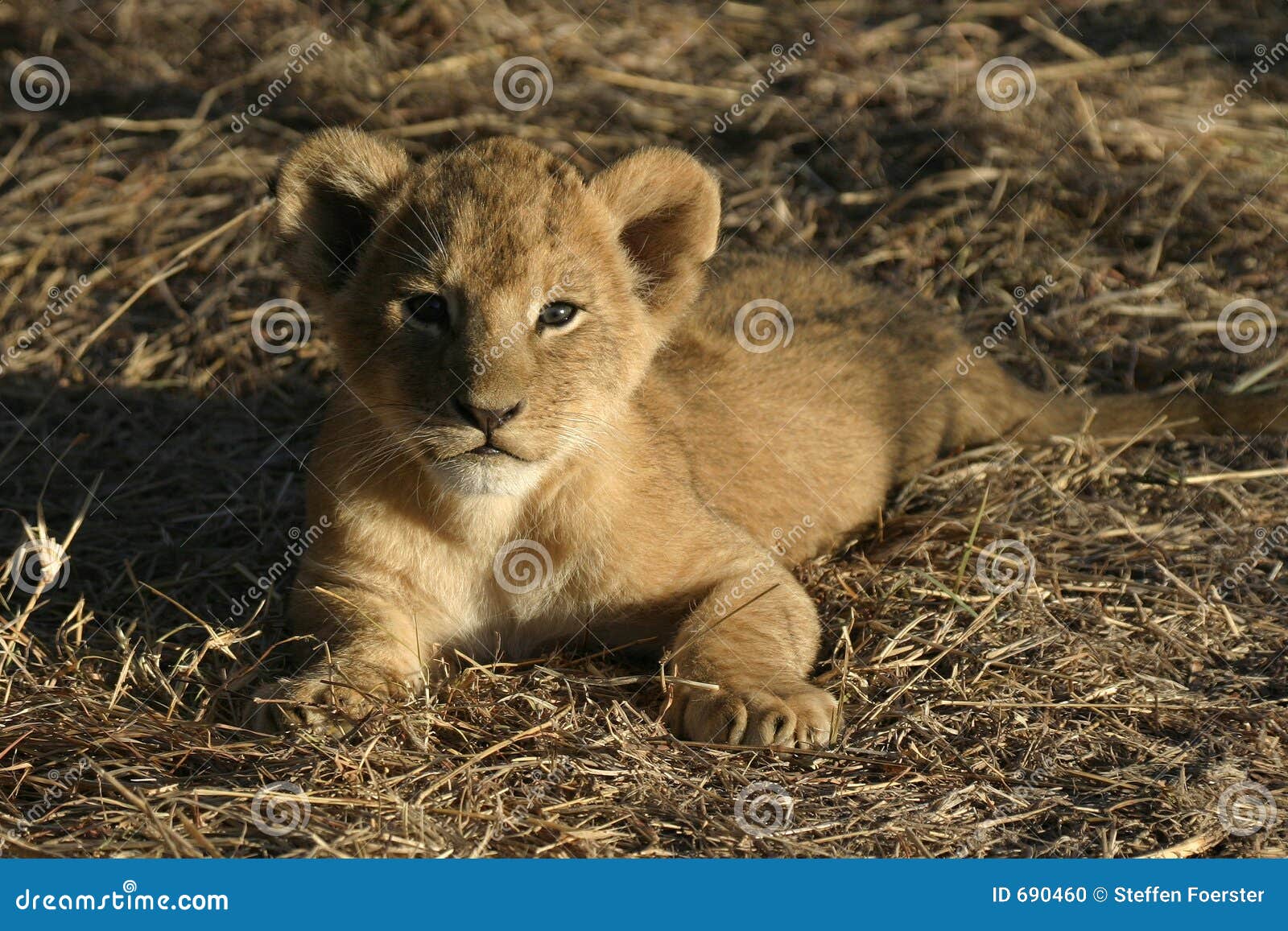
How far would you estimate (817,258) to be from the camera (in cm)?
676

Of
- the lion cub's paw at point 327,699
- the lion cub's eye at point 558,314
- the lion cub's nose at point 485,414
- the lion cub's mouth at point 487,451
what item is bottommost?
the lion cub's paw at point 327,699

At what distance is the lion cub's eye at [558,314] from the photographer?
434cm

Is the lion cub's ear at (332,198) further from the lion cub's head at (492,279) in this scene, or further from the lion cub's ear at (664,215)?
the lion cub's ear at (664,215)

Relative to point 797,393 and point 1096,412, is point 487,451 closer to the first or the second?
point 797,393

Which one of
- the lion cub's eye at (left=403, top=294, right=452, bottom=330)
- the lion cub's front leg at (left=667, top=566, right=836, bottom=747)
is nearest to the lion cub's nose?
the lion cub's eye at (left=403, top=294, right=452, bottom=330)

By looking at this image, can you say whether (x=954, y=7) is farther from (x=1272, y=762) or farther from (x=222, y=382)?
(x=1272, y=762)

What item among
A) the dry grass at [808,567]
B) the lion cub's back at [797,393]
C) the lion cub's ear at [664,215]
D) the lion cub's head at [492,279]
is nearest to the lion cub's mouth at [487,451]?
the lion cub's head at [492,279]

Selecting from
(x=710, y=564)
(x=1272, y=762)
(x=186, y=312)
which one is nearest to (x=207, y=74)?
(x=186, y=312)

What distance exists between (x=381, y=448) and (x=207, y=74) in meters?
5.03

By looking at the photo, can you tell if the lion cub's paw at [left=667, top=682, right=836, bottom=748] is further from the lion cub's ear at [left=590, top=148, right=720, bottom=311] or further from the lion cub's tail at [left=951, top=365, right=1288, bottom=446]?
the lion cub's tail at [left=951, top=365, right=1288, bottom=446]

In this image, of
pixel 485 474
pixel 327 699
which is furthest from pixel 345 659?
pixel 485 474

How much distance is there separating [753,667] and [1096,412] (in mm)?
2646

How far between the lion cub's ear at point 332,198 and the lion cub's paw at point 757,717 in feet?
6.04

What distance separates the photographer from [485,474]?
414 centimetres
